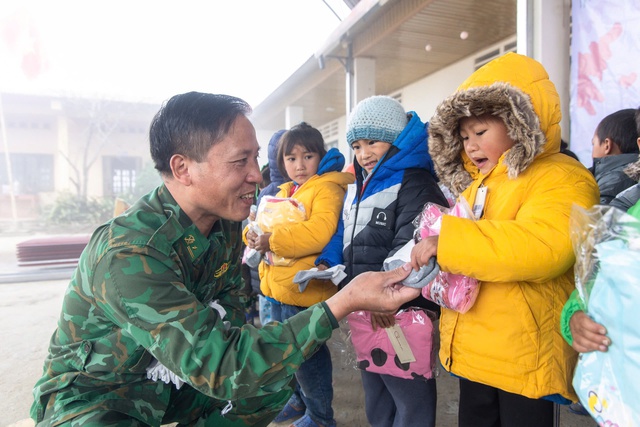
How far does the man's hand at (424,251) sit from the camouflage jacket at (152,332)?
317 millimetres

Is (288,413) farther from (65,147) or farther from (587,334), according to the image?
(65,147)

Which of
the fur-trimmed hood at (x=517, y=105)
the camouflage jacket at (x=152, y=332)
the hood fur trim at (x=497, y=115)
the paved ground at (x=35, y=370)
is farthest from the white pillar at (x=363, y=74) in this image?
the camouflage jacket at (x=152, y=332)

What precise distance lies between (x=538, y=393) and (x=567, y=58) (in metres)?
3.11

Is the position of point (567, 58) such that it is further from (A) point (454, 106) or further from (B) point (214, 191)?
(B) point (214, 191)

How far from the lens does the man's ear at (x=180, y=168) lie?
1444 mm

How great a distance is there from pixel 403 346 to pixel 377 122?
1.05 m

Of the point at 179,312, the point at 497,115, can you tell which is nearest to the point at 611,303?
the point at 497,115

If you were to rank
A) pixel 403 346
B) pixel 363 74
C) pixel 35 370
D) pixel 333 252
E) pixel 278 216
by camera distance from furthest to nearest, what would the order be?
pixel 363 74
pixel 35 370
pixel 278 216
pixel 333 252
pixel 403 346

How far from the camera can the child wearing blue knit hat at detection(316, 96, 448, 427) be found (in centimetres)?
171

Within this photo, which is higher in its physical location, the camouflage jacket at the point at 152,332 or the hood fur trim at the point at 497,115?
the hood fur trim at the point at 497,115

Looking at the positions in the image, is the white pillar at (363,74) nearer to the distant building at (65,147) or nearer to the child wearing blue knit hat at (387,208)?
the child wearing blue knit hat at (387,208)

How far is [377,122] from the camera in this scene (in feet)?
6.41

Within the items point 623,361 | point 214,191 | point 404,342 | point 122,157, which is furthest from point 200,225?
point 122,157

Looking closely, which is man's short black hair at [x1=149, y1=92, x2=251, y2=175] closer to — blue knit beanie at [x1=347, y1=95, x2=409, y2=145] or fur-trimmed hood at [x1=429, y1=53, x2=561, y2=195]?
blue knit beanie at [x1=347, y1=95, x2=409, y2=145]
